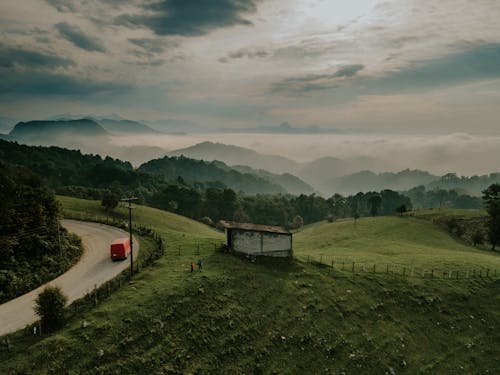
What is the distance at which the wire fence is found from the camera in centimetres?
4997

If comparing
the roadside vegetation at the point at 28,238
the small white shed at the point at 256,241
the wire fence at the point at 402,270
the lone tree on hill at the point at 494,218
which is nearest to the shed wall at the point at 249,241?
the small white shed at the point at 256,241

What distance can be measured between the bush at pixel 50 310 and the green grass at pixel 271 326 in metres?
1.21

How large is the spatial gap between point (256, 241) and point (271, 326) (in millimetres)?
16588

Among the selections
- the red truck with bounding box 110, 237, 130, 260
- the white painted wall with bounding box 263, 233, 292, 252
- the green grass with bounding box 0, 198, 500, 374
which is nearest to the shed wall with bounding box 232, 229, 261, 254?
the white painted wall with bounding box 263, 233, 292, 252

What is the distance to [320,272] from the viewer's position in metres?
47.9

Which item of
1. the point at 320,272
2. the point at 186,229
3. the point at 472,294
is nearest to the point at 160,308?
the point at 320,272

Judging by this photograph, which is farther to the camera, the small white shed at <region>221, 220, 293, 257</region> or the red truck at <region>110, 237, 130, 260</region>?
the small white shed at <region>221, 220, 293, 257</region>

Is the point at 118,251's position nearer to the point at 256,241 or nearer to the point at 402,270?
the point at 256,241

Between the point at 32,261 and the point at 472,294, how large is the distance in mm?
61233

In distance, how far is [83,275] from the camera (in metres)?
40.7

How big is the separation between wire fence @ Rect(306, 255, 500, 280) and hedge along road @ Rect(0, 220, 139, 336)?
3022 centimetres

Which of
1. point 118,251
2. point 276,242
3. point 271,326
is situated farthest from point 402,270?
point 118,251

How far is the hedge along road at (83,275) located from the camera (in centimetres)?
3062

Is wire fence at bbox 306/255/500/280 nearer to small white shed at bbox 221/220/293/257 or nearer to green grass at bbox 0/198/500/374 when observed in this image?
green grass at bbox 0/198/500/374
